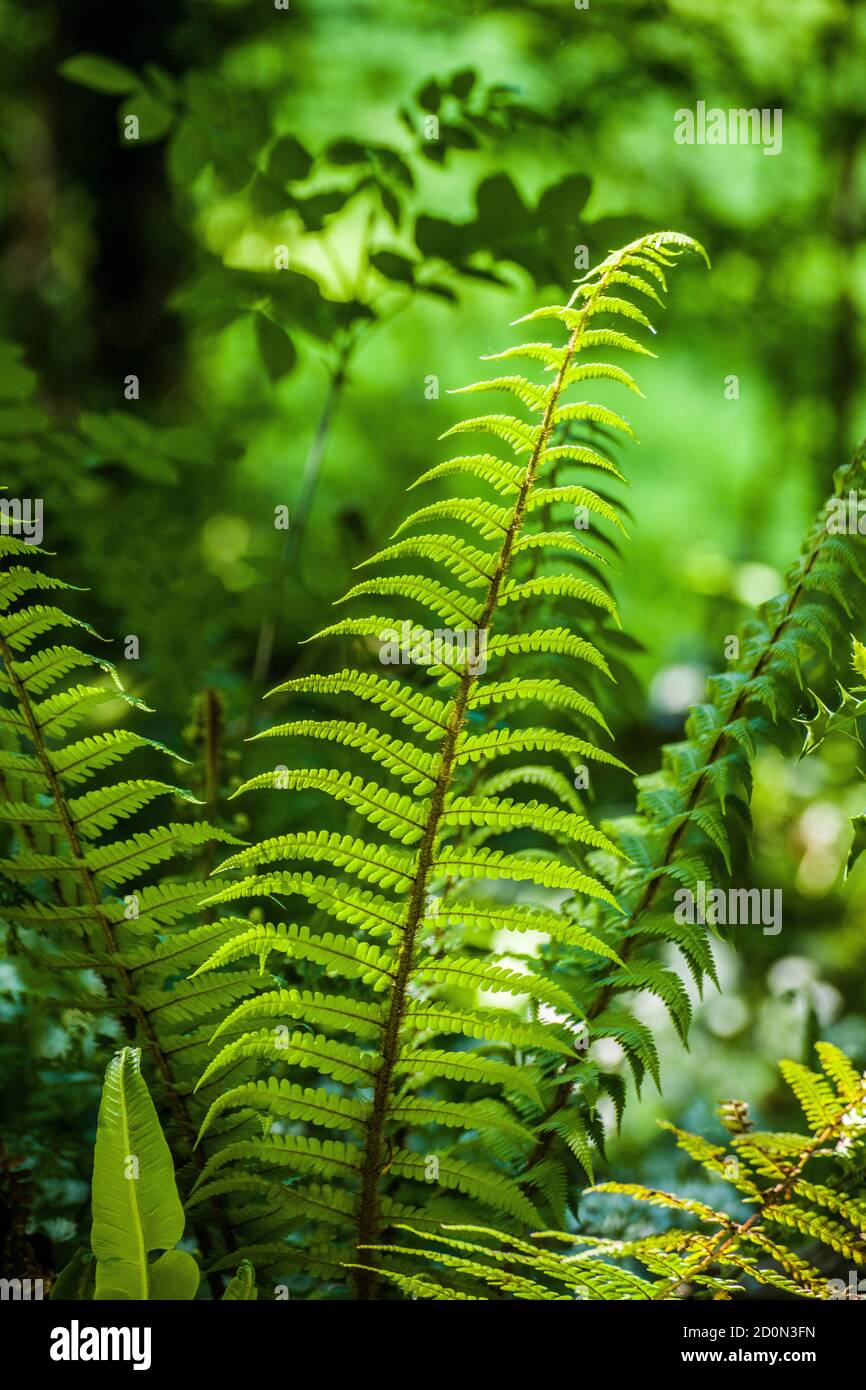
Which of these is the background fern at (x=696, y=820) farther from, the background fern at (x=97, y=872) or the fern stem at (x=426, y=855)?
the background fern at (x=97, y=872)

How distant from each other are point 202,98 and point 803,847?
212cm

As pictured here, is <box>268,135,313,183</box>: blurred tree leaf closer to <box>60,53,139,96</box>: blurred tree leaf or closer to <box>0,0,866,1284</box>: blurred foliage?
<box>0,0,866,1284</box>: blurred foliage

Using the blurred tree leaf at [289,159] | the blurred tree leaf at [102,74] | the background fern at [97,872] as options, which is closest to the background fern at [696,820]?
the background fern at [97,872]

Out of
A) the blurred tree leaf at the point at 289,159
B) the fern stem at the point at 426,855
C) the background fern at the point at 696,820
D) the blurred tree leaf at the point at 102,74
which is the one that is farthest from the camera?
the blurred tree leaf at the point at 102,74

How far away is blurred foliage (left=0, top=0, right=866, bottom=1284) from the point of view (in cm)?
147

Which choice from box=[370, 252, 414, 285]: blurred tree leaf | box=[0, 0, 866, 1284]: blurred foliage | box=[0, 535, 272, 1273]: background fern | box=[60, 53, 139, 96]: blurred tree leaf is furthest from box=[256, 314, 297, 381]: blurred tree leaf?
box=[0, 535, 272, 1273]: background fern

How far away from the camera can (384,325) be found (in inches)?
153

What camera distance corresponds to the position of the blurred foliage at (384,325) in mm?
1469

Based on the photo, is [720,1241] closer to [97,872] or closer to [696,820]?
[696,820]

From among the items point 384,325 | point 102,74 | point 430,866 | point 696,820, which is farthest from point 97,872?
point 384,325

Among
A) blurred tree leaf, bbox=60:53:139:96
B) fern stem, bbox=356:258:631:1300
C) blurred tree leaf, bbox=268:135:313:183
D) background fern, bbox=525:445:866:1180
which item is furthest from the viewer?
blurred tree leaf, bbox=60:53:139:96

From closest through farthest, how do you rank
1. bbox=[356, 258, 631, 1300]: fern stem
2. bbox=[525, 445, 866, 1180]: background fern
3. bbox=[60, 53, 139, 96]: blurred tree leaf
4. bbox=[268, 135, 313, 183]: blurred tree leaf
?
bbox=[356, 258, 631, 1300]: fern stem, bbox=[525, 445, 866, 1180]: background fern, bbox=[268, 135, 313, 183]: blurred tree leaf, bbox=[60, 53, 139, 96]: blurred tree leaf

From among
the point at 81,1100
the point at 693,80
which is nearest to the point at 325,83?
the point at 693,80
